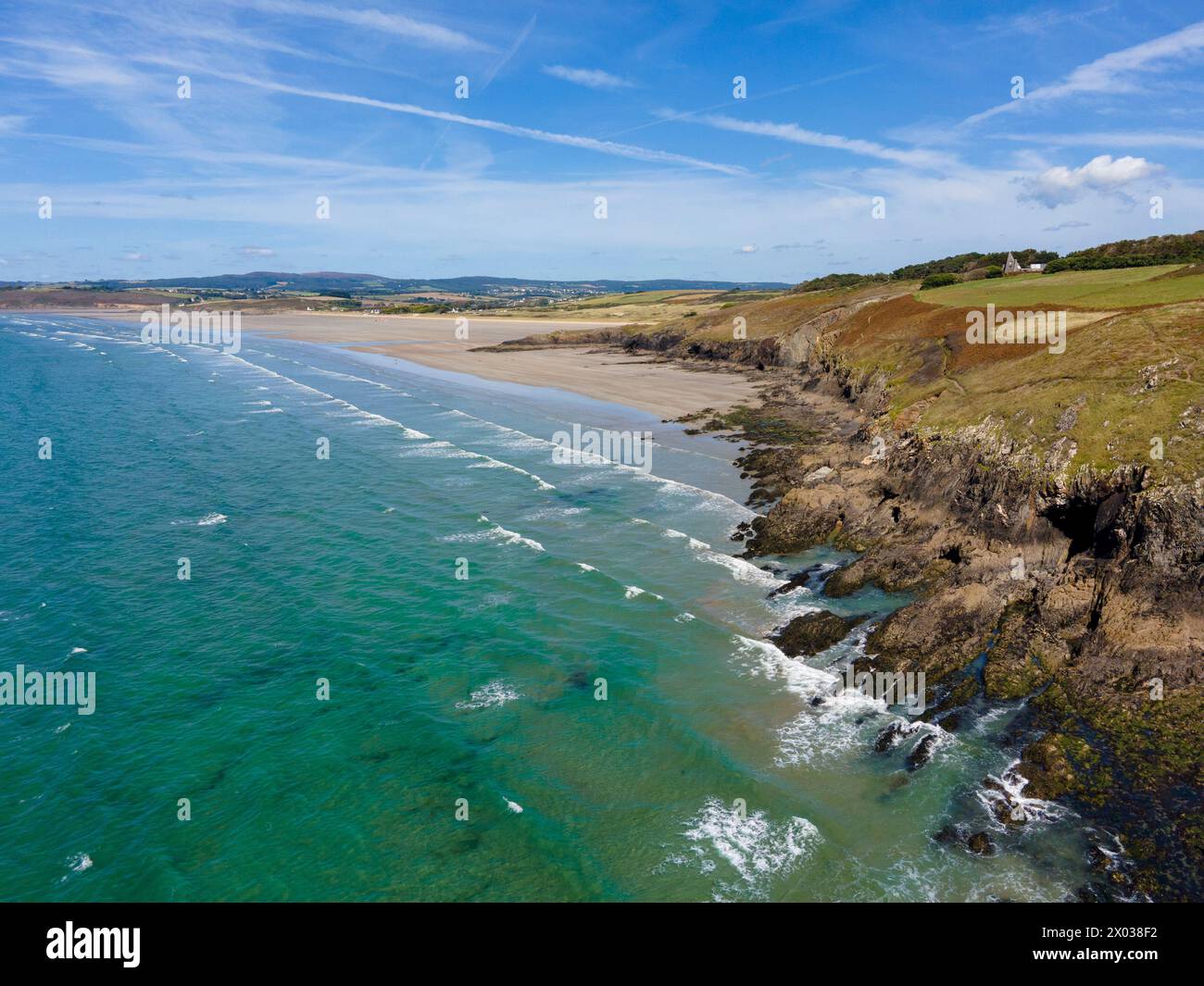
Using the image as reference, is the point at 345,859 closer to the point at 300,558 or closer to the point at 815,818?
the point at 815,818

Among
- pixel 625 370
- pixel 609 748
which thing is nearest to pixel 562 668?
pixel 609 748

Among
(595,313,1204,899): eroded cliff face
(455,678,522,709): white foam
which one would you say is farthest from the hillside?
(455,678,522,709): white foam

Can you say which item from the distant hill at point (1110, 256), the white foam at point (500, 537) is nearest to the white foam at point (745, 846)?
the white foam at point (500, 537)

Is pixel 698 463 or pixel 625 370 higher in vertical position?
pixel 625 370

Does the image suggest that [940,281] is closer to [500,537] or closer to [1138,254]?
[1138,254]

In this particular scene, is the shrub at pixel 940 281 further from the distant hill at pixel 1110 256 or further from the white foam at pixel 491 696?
the white foam at pixel 491 696

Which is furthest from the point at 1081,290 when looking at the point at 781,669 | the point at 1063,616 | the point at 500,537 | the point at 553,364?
the point at 553,364

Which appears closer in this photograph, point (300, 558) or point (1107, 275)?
point (300, 558)
